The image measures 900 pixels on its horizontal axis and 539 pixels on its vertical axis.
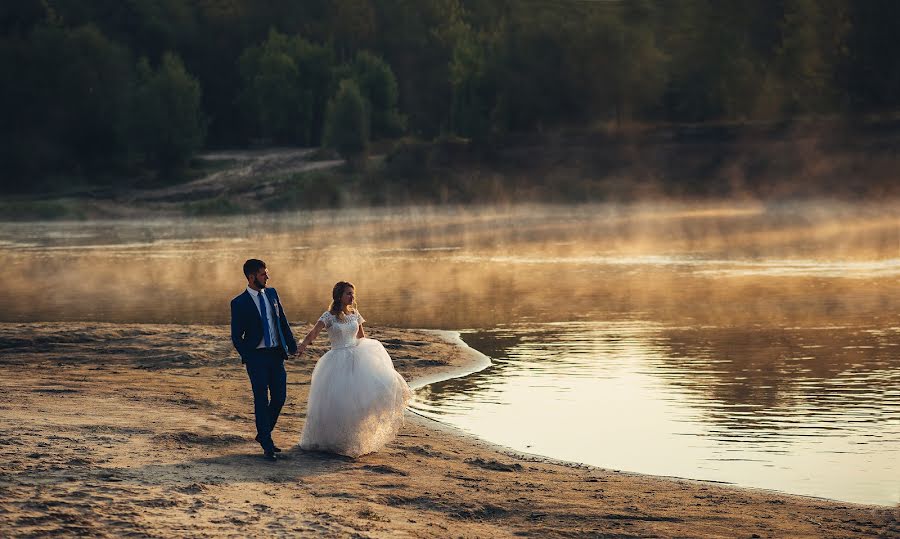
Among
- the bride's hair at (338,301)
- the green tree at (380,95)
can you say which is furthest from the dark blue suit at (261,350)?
the green tree at (380,95)

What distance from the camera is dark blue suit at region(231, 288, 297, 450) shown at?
11742 millimetres

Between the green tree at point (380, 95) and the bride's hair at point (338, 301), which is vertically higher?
the green tree at point (380, 95)

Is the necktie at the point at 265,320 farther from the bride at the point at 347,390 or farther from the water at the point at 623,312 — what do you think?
the water at the point at 623,312

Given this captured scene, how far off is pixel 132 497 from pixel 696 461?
579cm

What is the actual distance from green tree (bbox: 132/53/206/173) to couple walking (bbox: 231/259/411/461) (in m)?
81.3

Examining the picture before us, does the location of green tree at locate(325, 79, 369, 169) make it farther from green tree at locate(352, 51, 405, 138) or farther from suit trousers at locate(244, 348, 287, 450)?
suit trousers at locate(244, 348, 287, 450)

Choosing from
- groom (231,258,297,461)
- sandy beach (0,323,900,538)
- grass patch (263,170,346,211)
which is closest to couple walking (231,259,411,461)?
groom (231,258,297,461)

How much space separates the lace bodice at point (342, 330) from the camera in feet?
39.9

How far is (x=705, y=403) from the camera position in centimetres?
1623

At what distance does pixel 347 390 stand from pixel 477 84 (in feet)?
269

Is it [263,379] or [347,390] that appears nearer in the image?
[263,379]

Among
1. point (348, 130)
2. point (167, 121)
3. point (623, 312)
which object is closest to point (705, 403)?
point (623, 312)

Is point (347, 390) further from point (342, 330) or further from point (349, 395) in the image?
point (342, 330)

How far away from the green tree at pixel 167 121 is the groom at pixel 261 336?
267ft
